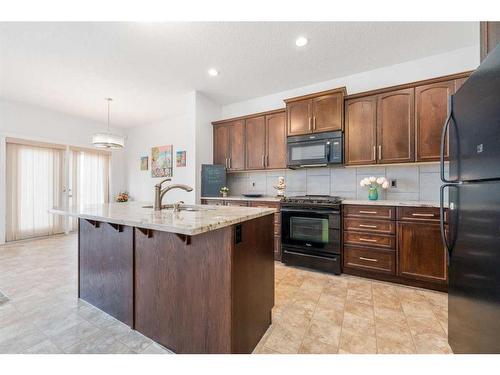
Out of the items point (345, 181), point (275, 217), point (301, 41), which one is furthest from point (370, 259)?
point (301, 41)

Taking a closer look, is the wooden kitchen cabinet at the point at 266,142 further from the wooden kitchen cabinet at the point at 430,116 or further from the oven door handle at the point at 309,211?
the wooden kitchen cabinet at the point at 430,116

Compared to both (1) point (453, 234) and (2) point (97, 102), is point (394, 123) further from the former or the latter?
(2) point (97, 102)

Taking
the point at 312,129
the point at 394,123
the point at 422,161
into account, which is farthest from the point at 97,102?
the point at 422,161

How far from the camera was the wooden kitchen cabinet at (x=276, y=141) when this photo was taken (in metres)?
3.39

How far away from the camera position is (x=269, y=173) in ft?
12.6

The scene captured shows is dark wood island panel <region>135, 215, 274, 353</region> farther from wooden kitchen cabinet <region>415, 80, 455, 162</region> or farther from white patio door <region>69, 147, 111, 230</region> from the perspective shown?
white patio door <region>69, 147, 111, 230</region>

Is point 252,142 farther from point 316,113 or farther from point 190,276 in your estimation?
point 190,276

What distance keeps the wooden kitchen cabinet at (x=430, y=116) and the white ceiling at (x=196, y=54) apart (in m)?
0.59

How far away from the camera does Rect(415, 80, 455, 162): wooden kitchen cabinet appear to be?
235 centimetres

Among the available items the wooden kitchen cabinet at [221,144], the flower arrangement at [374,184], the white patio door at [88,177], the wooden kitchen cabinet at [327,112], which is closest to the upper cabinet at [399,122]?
the wooden kitchen cabinet at [327,112]

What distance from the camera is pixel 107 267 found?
1787 mm
